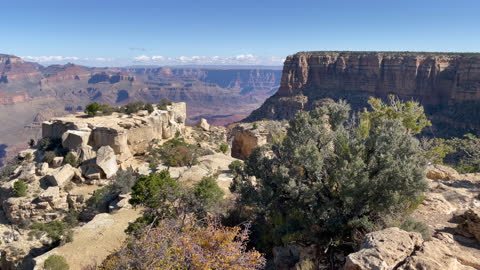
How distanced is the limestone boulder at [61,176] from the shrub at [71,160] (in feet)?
3.31

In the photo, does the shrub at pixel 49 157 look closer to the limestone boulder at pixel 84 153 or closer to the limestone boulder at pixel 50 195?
the limestone boulder at pixel 84 153

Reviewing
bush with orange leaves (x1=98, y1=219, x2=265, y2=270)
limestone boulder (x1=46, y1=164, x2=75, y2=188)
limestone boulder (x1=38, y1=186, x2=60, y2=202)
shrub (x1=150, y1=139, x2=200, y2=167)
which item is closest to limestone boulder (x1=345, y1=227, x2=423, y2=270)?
bush with orange leaves (x1=98, y1=219, x2=265, y2=270)

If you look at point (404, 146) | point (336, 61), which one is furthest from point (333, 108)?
point (336, 61)

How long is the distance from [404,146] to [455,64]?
82006 millimetres

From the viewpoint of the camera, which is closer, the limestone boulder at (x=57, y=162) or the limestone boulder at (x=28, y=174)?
the limestone boulder at (x=28, y=174)

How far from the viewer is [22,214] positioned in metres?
20.9

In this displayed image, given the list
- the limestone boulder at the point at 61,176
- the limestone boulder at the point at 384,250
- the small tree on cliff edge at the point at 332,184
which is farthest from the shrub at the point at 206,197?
the limestone boulder at the point at 61,176

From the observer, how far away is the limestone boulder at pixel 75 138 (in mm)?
26000

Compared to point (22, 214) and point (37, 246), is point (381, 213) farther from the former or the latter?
point (22, 214)

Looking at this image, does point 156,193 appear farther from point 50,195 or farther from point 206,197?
point 50,195

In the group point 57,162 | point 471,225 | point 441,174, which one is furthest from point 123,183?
point 441,174

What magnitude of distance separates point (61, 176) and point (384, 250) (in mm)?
23804

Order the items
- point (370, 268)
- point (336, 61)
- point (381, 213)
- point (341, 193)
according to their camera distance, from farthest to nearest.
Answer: point (336, 61) → point (341, 193) → point (381, 213) → point (370, 268)

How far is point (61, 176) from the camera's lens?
22672 mm
